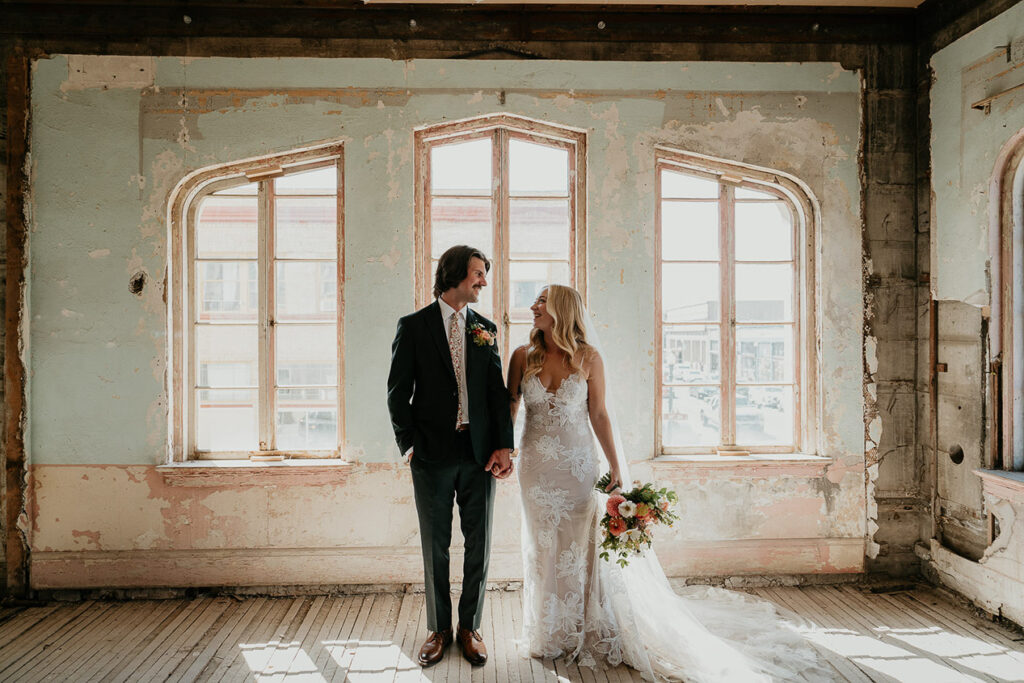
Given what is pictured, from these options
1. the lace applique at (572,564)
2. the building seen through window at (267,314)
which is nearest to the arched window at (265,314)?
the building seen through window at (267,314)

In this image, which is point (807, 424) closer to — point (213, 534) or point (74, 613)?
point (213, 534)

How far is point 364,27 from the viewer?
4.21 metres

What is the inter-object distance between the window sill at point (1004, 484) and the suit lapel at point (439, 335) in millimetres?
3083

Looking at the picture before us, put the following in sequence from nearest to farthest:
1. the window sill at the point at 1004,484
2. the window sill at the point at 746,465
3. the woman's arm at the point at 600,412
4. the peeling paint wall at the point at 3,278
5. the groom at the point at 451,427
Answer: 1. the groom at the point at 451,427
2. the woman's arm at the point at 600,412
3. the window sill at the point at 1004,484
4. the peeling paint wall at the point at 3,278
5. the window sill at the point at 746,465

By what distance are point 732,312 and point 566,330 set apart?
172 centimetres

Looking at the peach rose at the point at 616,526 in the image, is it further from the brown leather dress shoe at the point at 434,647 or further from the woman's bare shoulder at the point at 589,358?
the brown leather dress shoe at the point at 434,647

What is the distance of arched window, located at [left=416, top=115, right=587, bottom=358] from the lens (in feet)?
14.3

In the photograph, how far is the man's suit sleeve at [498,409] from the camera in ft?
10.8

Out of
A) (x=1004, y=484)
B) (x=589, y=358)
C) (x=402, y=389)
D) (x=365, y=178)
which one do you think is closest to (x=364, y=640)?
(x=402, y=389)

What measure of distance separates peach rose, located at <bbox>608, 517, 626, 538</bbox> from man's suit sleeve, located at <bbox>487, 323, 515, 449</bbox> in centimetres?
62

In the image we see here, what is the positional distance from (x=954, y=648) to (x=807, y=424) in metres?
1.48

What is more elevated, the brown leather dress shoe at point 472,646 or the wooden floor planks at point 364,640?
the brown leather dress shoe at point 472,646

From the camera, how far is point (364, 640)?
3.53m

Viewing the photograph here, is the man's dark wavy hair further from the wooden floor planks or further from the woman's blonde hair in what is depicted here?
the wooden floor planks
